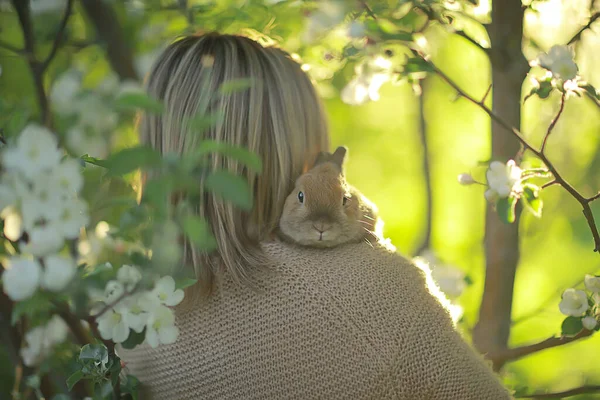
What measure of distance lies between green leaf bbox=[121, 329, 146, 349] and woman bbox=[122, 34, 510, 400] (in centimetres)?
24

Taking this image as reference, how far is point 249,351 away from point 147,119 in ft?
1.74

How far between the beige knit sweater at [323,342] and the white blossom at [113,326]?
28 centimetres

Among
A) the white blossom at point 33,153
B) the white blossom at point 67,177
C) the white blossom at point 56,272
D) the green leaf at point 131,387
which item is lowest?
the green leaf at point 131,387

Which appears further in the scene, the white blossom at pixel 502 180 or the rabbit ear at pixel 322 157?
the rabbit ear at pixel 322 157

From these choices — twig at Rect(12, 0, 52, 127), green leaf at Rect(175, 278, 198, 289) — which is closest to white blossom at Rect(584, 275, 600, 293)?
green leaf at Rect(175, 278, 198, 289)

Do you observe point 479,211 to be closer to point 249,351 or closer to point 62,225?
point 249,351

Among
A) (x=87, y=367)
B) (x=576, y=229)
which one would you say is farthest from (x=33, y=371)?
(x=576, y=229)

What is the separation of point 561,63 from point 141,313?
33.4 inches

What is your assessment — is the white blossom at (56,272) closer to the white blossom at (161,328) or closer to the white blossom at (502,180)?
the white blossom at (161,328)

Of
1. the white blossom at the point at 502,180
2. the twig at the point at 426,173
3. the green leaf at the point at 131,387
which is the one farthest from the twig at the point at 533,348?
the green leaf at the point at 131,387

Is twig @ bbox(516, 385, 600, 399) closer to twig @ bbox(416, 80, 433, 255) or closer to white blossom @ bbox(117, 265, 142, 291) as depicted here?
twig @ bbox(416, 80, 433, 255)

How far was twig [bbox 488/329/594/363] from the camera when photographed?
1387mm

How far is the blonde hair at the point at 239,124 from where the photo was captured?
1.22m

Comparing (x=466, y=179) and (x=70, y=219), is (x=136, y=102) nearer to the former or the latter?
(x=70, y=219)
